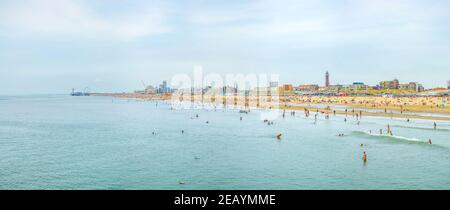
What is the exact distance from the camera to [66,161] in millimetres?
36000

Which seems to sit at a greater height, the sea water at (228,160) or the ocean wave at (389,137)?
the ocean wave at (389,137)

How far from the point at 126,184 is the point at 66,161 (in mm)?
11921

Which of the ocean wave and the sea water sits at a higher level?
the ocean wave

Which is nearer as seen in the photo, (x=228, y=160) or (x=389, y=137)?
(x=228, y=160)

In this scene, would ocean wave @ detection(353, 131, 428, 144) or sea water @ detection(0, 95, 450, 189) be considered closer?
sea water @ detection(0, 95, 450, 189)

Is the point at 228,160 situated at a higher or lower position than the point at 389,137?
lower

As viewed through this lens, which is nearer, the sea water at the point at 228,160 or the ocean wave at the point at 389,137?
the sea water at the point at 228,160

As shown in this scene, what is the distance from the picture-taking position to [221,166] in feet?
108

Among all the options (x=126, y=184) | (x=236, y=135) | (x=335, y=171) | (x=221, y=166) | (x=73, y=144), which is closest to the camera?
(x=126, y=184)
